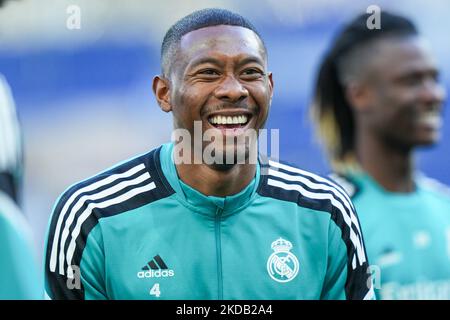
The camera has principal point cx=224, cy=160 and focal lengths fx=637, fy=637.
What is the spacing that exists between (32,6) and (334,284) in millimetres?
1463

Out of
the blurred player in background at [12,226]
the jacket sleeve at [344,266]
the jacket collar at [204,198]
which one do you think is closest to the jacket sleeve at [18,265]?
the blurred player in background at [12,226]

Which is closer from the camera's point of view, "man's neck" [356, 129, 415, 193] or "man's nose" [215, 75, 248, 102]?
"man's nose" [215, 75, 248, 102]

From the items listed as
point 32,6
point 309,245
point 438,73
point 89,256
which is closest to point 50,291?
point 89,256

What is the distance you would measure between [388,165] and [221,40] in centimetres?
96

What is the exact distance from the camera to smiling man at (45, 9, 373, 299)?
6.08ft

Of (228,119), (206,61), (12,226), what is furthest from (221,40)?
(12,226)

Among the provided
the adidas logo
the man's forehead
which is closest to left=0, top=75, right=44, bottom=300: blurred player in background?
the adidas logo

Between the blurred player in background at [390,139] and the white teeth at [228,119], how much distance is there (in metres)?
0.60

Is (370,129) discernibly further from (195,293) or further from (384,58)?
(195,293)

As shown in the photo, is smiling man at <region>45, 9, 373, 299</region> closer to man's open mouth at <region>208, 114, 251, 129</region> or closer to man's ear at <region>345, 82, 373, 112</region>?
man's open mouth at <region>208, 114, 251, 129</region>

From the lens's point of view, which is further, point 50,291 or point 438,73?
point 438,73

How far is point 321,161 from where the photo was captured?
7.84 feet

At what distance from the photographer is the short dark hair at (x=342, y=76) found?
237cm

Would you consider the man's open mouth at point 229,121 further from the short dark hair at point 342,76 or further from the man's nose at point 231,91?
the short dark hair at point 342,76
